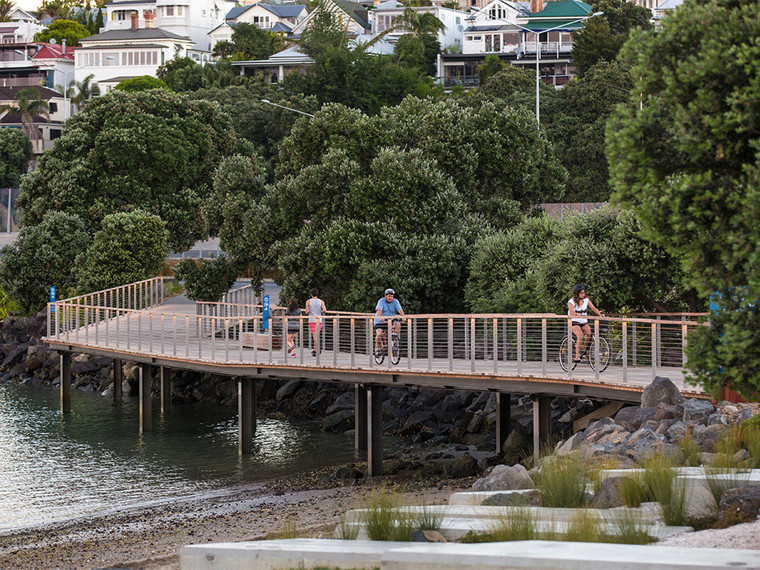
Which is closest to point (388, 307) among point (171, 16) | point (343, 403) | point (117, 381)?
point (343, 403)

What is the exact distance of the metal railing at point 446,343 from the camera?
73.3 feet

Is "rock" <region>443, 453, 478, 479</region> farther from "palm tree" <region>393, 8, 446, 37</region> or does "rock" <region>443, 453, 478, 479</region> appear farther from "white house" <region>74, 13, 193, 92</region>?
"white house" <region>74, 13, 193, 92</region>

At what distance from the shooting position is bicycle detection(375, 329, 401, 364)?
26.3 metres

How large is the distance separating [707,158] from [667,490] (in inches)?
134

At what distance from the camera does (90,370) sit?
47.2m

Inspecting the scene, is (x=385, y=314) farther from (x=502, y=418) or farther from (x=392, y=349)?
(x=502, y=418)

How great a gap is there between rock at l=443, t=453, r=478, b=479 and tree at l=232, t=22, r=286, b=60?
91.6m

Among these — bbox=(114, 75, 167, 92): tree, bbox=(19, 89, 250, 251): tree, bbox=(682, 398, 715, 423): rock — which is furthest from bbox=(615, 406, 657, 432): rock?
bbox=(114, 75, 167, 92): tree

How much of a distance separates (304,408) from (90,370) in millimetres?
13080

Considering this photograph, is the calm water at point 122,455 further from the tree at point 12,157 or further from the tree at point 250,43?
the tree at point 250,43

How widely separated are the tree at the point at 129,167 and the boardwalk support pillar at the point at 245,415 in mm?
22562

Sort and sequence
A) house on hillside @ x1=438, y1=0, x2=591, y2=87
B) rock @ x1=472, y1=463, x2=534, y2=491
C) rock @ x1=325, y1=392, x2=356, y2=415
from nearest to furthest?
rock @ x1=472, y1=463, x2=534, y2=491
rock @ x1=325, y1=392, x2=356, y2=415
house on hillside @ x1=438, y1=0, x2=591, y2=87

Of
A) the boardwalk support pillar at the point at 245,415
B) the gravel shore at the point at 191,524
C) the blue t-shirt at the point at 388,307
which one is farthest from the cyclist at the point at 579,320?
the boardwalk support pillar at the point at 245,415

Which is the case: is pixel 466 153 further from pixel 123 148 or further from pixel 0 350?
pixel 0 350
